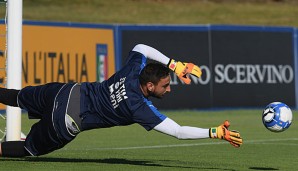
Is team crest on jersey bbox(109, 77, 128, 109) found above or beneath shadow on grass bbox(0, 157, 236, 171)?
above

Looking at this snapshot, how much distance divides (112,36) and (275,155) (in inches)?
441

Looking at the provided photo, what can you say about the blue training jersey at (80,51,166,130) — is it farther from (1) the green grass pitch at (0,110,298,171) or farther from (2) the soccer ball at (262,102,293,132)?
(2) the soccer ball at (262,102,293,132)

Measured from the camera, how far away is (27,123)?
18.9 meters

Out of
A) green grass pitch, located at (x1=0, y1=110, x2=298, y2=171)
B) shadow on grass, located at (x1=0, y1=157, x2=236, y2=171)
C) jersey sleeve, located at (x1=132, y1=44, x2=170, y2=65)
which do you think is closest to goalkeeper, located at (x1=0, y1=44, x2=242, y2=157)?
jersey sleeve, located at (x1=132, y1=44, x2=170, y2=65)

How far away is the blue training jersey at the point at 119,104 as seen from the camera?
1046 cm

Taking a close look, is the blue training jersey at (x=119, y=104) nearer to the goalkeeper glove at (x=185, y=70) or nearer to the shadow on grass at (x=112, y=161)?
the goalkeeper glove at (x=185, y=70)

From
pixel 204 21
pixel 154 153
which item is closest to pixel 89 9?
pixel 204 21

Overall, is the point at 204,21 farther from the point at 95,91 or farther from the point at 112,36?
the point at 95,91

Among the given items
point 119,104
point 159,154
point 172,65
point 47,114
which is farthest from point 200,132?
point 159,154

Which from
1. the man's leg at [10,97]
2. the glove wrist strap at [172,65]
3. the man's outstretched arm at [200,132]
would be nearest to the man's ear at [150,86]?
the man's outstretched arm at [200,132]

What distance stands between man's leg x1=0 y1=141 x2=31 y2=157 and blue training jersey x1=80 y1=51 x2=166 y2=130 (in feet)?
2.67

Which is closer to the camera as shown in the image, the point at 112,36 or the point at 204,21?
the point at 112,36

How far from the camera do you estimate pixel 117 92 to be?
10.6 meters

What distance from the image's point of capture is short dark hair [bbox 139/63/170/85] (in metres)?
10.4
